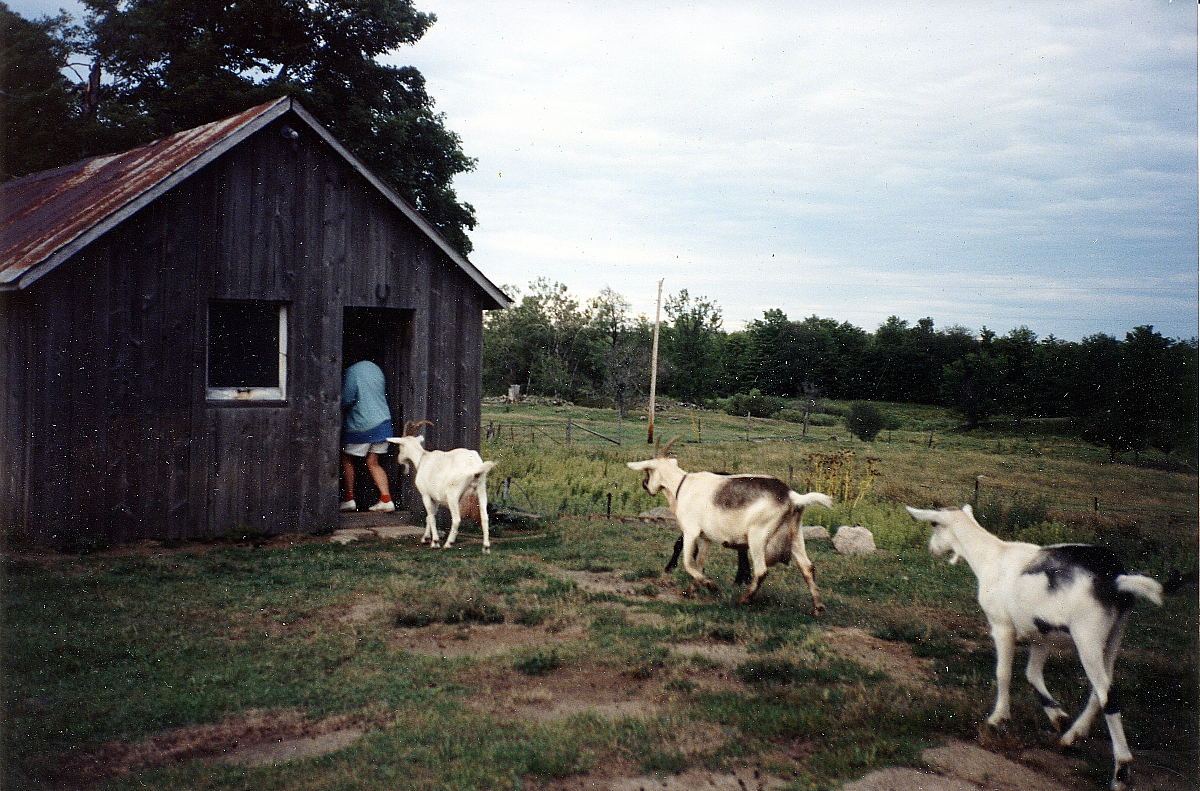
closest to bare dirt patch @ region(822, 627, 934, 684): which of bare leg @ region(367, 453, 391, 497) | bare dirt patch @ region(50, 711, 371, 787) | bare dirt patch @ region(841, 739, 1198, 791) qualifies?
bare dirt patch @ region(841, 739, 1198, 791)

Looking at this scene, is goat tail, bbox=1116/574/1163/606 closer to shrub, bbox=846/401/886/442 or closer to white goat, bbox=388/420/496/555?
white goat, bbox=388/420/496/555

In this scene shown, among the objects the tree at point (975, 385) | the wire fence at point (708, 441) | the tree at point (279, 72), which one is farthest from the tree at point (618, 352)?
the tree at point (279, 72)

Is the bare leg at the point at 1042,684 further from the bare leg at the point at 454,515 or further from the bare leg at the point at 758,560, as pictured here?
the bare leg at the point at 454,515

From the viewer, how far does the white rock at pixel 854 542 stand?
12.6 meters

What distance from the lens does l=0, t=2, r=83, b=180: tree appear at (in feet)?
88.5

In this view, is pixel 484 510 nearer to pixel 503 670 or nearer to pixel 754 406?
pixel 503 670

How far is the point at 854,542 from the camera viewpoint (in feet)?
42.0

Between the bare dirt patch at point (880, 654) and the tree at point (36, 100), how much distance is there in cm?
2864

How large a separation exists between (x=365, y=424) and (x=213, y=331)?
2.48 m

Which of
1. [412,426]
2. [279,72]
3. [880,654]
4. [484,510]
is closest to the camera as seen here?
[880,654]

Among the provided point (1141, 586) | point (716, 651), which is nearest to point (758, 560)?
point (716, 651)

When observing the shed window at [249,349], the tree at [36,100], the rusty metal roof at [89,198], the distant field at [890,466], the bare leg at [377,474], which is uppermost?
the tree at [36,100]

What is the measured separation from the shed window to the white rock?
328 inches

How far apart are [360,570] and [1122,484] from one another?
20007 millimetres
